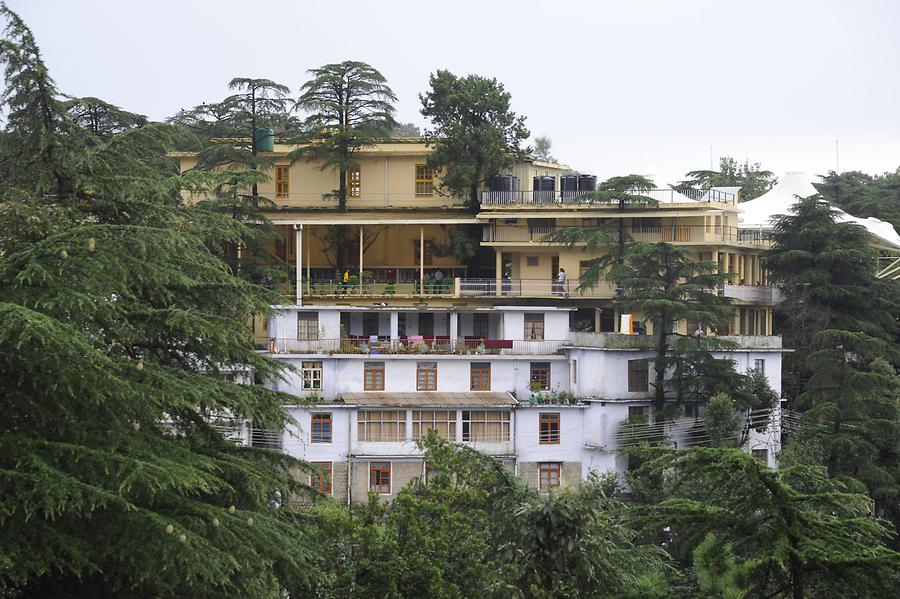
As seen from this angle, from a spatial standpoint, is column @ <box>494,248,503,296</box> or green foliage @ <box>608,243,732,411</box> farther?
column @ <box>494,248,503,296</box>

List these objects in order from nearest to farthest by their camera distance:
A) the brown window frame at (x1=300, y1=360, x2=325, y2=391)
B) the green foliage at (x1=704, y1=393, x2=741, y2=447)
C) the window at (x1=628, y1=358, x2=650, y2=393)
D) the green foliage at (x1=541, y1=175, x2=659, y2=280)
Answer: the green foliage at (x1=704, y1=393, x2=741, y2=447) → the brown window frame at (x1=300, y1=360, x2=325, y2=391) → the window at (x1=628, y1=358, x2=650, y2=393) → the green foliage at (x1=541, y1=175, x2=659, y2=280)

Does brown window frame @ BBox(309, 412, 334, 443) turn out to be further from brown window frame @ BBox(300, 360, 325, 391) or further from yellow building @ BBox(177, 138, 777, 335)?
yellow building @ BBox(177, 138, 777, 335)

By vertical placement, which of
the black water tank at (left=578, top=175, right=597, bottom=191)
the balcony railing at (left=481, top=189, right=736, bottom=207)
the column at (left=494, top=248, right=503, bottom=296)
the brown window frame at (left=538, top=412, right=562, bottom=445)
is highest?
the black water tank at (left=578, top=175, right=597, bottom=191)

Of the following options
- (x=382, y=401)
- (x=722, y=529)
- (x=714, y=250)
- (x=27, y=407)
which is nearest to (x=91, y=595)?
(x=27, y=407)

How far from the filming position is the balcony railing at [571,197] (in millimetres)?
52250

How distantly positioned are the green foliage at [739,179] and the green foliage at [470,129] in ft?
69.6

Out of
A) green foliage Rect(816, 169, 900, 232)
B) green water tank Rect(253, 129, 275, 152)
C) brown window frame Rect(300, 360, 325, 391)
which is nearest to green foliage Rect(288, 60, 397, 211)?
green water tank Rect(253, 129, 275, 152)

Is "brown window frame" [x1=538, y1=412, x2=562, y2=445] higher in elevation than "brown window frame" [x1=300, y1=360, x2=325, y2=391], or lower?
lower

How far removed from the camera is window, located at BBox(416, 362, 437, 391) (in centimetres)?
4678

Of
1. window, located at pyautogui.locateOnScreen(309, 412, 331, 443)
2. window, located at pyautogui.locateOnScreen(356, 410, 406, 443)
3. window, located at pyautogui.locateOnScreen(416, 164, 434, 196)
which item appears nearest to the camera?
window, located at pyautogui.locateOnScreen(309, 412, 331, 443)

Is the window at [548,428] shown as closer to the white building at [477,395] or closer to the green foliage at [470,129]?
the white building at [477,395]

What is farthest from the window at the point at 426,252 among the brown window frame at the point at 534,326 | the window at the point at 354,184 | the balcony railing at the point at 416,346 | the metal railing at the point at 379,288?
the balcony railing at the point at 416,346

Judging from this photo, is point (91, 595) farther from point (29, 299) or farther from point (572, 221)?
point (572, 221)

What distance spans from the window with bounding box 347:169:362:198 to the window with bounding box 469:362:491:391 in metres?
13.3
